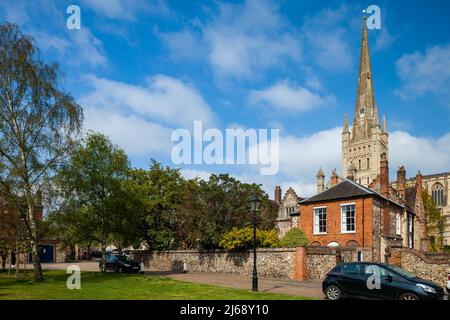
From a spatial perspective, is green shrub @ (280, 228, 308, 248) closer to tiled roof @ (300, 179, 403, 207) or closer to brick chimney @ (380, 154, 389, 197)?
tiled roof @ (300, 179, 403, 207)

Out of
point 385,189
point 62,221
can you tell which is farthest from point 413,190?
point 62,221

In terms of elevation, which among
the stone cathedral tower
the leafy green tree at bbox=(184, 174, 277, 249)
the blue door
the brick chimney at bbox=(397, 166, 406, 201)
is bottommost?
the blue door

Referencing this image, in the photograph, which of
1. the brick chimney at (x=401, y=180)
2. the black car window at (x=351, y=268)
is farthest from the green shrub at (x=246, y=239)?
the brick chimney at (x=401, y=180)

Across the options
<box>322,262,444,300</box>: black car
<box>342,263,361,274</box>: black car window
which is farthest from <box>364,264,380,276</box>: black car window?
<box>342,263,361,274</box>: black car window

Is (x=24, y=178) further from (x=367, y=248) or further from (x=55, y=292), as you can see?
(x=367, y=248)

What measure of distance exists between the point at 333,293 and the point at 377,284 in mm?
1875

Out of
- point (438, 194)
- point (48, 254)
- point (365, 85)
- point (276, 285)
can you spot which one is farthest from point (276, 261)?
point (365, 85)

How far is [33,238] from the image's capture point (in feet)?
74.0

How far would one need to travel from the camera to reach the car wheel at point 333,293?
15828 millimetres

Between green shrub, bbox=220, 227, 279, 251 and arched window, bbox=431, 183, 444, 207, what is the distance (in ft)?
264

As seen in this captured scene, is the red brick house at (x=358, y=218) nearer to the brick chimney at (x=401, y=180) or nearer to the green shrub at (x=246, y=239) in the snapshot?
the brick chimney at (x=401, y=180)

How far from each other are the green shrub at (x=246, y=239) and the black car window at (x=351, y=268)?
13482 mm

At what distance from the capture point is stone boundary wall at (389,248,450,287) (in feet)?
81.8
